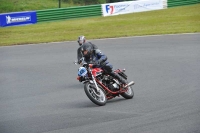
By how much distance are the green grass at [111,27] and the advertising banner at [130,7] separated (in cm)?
40

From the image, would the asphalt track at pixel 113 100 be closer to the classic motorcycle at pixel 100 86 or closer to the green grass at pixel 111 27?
the classic motorcycle at pixel 100 86

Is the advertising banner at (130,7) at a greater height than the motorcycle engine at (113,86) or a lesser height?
greater

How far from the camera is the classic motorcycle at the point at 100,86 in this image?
11.3m

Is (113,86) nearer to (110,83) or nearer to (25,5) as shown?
(110,83)

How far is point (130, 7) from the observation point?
3822cm

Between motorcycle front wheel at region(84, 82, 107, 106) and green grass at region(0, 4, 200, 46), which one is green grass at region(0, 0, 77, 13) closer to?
green grass at region(0, 4, 200, 46)

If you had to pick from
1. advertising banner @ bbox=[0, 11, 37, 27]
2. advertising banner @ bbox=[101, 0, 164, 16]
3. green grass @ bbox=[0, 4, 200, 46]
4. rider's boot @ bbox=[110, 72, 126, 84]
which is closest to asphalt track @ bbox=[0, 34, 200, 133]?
rider's boot @ bbox=[110, 72, 126, 84]

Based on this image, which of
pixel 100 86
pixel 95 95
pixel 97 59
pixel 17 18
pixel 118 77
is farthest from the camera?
pixel 17 18

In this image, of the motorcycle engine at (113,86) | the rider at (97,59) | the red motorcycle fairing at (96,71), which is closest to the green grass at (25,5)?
the rider at (97,59)

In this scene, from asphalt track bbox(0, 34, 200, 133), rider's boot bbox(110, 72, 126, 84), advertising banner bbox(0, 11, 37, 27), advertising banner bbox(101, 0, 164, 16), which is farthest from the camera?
advertising banner bbox(101, 0, 164, 16)

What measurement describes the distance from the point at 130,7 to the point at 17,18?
9002 millimetres

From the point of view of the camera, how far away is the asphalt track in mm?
9266

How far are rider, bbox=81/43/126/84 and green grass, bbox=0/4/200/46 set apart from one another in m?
Answer: 15.8

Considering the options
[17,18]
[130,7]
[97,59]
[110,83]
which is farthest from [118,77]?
[130,7]
